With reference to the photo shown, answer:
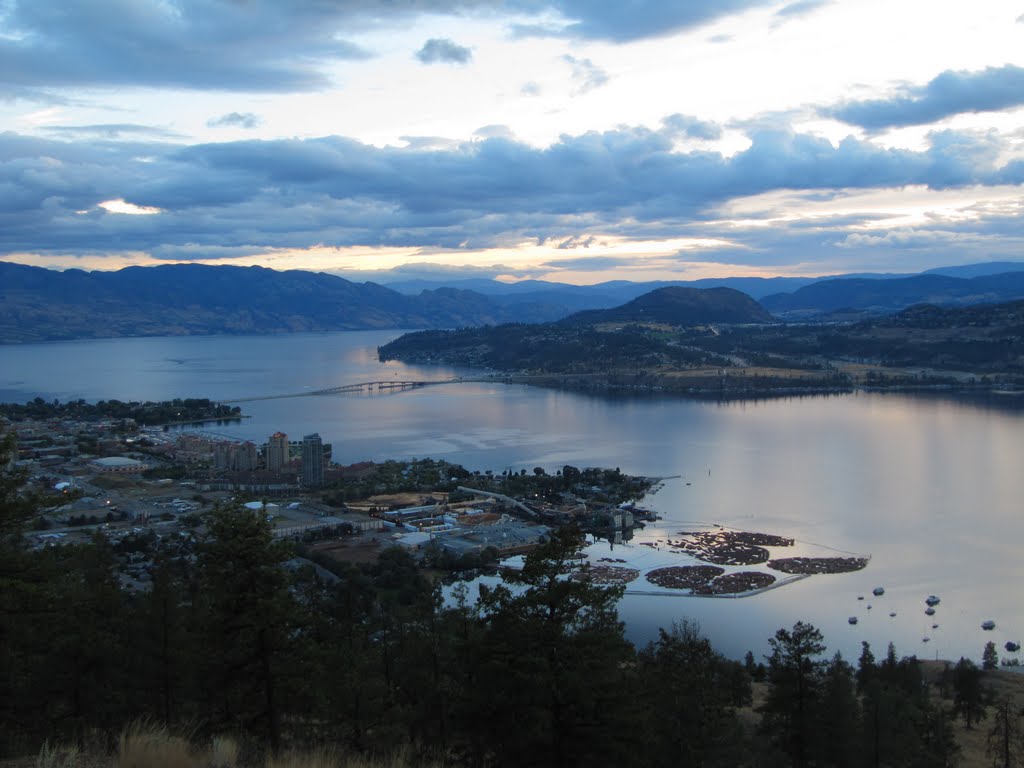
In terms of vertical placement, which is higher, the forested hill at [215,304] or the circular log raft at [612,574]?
the forested hill at [215,304]

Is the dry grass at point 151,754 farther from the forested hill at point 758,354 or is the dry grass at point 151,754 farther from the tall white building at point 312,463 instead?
the forested hill at point 758,354

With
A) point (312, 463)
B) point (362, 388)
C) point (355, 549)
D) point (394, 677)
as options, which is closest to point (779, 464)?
point (312, 463)

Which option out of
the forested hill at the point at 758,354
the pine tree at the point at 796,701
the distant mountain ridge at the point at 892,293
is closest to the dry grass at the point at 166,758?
the pine tree at the point at 796,701

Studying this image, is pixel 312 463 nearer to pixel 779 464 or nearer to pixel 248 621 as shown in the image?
pixel 779 464

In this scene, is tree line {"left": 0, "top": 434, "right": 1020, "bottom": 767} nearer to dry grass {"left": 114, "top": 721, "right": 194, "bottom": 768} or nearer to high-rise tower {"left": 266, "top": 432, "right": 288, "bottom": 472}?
dry grass {"left": 114, "top": 721, "right": 194, "bottom": 768}

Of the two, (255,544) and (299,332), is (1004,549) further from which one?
Result: (299,332)
